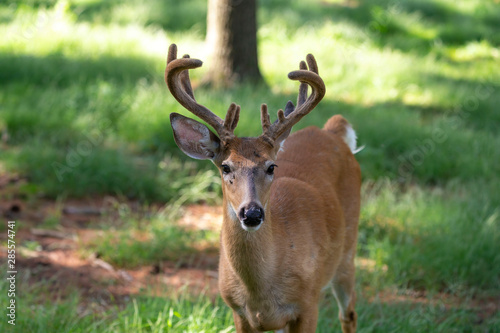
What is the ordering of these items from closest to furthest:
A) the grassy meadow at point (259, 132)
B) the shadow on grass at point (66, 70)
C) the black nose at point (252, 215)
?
the black nose at point (252, 215), the grassy meadow at point (259, 132), the shadow on grass at point (66, 70)

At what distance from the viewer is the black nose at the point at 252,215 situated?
291 centimetres

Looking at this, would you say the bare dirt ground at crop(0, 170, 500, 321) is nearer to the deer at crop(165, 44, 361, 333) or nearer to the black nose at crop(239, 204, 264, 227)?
the deer at crop(165, 44, 361, 333)

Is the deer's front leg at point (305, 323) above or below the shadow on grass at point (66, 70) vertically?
below

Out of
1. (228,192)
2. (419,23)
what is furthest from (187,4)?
(228,192)

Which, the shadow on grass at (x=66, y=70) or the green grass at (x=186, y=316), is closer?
the green grass at (x=186, y=316)

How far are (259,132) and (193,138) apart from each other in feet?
10.8

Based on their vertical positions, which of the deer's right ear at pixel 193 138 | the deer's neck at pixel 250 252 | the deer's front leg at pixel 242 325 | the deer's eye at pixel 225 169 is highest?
the deer's right ear at pixel 193 138

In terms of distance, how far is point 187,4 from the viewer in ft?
38.6

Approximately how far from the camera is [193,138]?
132 inches

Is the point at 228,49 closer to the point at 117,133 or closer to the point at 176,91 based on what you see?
the point at 117,133

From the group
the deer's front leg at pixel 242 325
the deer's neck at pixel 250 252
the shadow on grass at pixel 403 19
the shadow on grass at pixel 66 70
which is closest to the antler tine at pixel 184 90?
the deer's neck at pixel 250 252

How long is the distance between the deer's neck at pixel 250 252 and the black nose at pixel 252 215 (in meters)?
0.27

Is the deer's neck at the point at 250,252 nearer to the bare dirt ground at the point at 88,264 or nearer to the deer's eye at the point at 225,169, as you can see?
the deer's eye at the point at 225,169

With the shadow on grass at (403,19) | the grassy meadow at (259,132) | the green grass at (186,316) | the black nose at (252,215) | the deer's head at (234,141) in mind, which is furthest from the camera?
the shadow on grass at (403,19)
